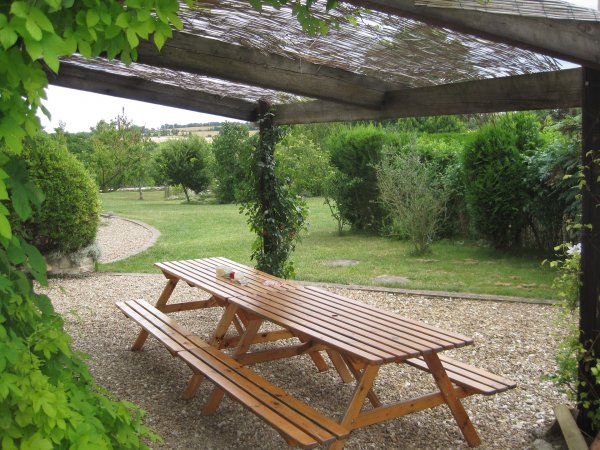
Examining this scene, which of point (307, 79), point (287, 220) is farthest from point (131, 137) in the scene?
point (307, 79)

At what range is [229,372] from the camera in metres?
3.54

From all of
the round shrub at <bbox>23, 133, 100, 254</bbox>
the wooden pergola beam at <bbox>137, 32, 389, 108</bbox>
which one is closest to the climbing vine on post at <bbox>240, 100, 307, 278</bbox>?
the wooden pergola beam at <bbox>137, 32, 389, 108</bbox>

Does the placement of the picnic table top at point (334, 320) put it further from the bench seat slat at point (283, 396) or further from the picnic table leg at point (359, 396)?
the bench seat slat at point (283, 396)

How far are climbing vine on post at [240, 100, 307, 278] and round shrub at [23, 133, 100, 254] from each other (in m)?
2.71

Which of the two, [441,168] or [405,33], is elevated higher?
[405,33]

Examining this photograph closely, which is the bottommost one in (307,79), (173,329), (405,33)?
(173,329)

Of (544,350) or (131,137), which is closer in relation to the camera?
(544,350)

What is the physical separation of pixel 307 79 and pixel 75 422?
11.1 feet

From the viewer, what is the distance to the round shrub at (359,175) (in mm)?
11977

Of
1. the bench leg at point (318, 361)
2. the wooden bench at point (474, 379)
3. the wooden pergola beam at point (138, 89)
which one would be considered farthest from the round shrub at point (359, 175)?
the wooden bench at point (474, 379)

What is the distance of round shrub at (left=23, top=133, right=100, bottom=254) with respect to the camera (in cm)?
774

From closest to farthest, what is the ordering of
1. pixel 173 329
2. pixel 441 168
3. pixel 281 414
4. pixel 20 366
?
pixel 20 366, pixel 281 414, pixel 173 329, pixel 441 168

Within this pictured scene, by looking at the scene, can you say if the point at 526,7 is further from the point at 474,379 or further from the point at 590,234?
the point at 474,379

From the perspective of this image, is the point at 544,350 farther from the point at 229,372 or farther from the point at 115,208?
the point at 115,208
